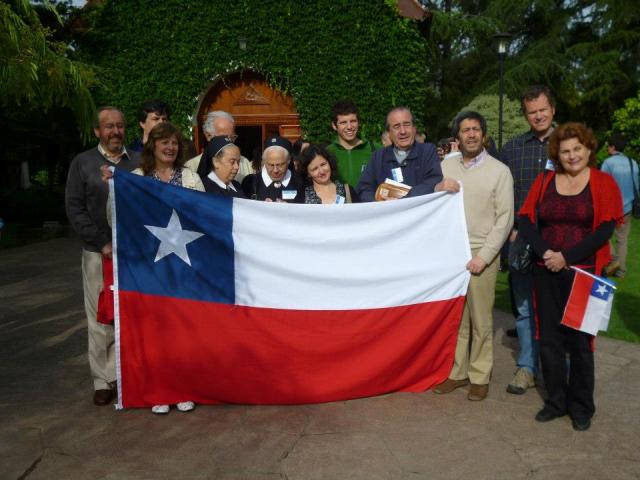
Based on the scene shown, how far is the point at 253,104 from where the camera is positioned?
14625 millimetres

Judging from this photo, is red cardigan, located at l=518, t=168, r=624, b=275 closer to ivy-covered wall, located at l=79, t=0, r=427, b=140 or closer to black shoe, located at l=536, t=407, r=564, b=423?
black shoe, located at l=536, t=407, r=564, b=423

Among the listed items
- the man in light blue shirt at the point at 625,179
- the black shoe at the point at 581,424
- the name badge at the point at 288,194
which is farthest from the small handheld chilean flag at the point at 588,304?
the man in light blue shirt at the point at 625,179

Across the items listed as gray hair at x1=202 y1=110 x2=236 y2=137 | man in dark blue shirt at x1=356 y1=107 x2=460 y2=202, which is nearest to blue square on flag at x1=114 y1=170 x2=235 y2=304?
man in dark blue shirt at x1=356 y1=107 x2=460 y2=202

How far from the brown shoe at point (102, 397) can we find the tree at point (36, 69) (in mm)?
2857

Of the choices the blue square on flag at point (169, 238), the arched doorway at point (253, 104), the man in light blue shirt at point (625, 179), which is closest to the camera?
the blue square on flag at point (169, 238)

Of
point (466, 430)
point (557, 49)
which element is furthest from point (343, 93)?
point (557, 49)

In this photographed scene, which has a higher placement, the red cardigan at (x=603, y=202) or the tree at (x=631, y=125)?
the tree at (x=631, y=125)

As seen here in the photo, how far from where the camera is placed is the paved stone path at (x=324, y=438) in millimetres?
3371

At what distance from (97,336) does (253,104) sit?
10.8 metres

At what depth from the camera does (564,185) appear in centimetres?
393

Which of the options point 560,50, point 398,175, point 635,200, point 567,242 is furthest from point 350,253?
point 560,50

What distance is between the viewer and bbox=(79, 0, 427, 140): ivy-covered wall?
13.6 m

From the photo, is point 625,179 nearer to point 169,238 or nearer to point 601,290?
point 601,290

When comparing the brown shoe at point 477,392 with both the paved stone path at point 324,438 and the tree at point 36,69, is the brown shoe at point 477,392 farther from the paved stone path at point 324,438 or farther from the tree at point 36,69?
the tree at point 36,69
